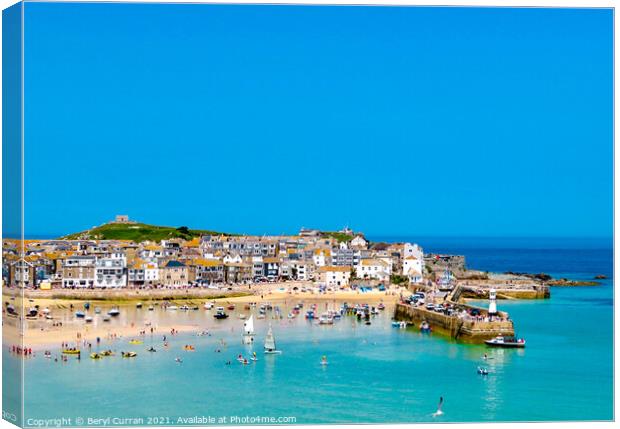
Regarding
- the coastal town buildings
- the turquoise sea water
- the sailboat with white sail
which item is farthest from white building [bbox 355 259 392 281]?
the sailboat with white sail

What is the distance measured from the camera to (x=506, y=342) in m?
12.4

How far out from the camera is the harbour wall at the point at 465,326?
12.9 meters

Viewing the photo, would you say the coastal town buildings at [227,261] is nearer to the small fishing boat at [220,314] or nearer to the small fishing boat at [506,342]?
the small fishing boat at [220,314]

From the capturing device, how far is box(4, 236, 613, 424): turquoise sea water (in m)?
8.34

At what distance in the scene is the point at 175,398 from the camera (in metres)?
8.87

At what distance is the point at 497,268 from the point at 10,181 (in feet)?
70.3

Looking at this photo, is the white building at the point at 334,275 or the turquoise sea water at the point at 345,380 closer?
the turquoise sea water at the point at 345,380

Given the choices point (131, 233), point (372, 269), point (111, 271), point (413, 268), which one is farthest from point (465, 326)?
point (131, 233)

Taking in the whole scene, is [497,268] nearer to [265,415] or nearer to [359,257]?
[359,257]

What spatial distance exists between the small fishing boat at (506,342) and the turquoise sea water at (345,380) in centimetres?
19

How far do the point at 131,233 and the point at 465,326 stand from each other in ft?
36.0

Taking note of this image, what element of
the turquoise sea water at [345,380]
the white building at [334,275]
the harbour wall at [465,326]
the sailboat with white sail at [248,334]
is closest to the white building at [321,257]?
the white building at [334,275]

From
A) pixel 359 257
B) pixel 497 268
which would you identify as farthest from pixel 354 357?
pixel 497 268

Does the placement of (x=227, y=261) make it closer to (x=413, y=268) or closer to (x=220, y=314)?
(x=413, y=268)
